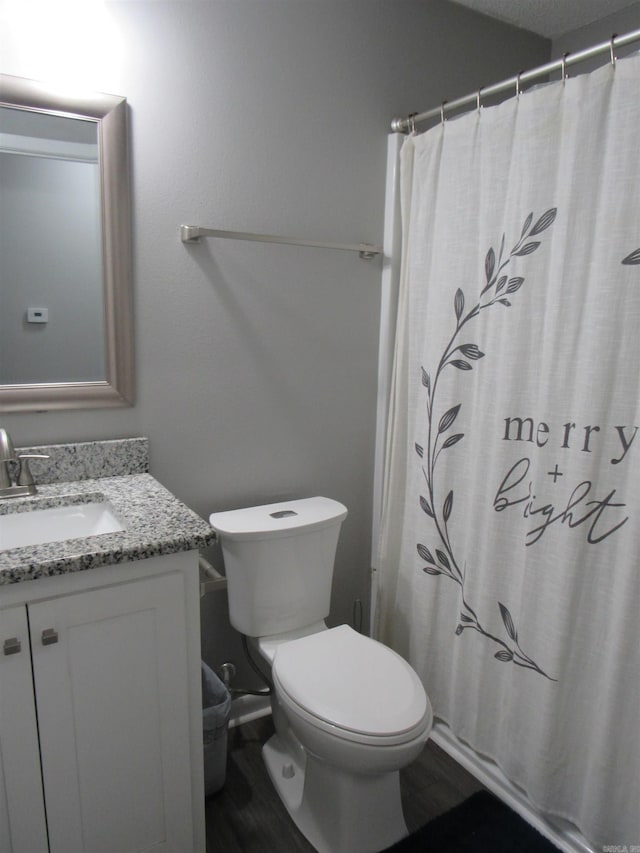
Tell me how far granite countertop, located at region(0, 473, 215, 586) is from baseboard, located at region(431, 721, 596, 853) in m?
1.23

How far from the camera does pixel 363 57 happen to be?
1.86 meters

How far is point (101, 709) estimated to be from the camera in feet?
3.92

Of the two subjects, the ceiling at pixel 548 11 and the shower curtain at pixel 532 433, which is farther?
the ceiling at pixel 548 11

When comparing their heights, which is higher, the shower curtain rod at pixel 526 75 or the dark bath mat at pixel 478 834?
the shower curtain rod at pixel 526 75

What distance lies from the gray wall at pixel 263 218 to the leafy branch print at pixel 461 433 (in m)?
0.35

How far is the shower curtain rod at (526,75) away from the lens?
1274 mm

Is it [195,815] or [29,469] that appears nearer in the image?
[195,815]

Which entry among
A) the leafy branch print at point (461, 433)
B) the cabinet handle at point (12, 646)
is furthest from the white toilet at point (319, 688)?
the cabinet handle at point (12, 646)

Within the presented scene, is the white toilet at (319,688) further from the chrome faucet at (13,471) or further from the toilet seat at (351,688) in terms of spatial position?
the chrome faucet at (13,471)

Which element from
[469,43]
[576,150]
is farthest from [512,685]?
[469,43]

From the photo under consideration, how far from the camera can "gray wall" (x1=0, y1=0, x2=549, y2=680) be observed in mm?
1588

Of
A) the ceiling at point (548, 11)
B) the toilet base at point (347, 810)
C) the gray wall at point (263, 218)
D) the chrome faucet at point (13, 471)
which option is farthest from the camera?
the ceiling at point (548, 11)

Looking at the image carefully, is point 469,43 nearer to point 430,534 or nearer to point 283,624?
point 430,534

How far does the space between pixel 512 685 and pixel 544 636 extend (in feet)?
0.68
